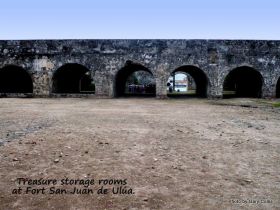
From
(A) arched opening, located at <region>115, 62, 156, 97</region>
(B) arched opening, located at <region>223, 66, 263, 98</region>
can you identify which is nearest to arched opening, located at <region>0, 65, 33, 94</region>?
(A) arched opening, located at <region>115, 62, 156, 97</region>

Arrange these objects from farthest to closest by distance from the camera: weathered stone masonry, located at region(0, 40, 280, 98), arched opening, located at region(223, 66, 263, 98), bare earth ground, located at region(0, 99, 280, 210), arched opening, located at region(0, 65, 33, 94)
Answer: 1. arched opening, located at region(0, 65, 33, 94)
2. arched opening, located at region(223, 66, 263, 98)
3. weathered stone masonry, located at region(0, 40, 280, 98)
4. bare earth ground, located at region(0, 99, 280, 210)

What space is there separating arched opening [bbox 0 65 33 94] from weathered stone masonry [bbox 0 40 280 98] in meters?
2.34

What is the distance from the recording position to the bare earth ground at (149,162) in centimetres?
363

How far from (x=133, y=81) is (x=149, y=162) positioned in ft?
125

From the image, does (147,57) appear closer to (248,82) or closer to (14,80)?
(248,82)

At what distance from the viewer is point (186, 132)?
7.42m

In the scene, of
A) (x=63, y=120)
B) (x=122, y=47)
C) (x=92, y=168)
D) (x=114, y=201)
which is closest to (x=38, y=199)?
(x=114, y=201)

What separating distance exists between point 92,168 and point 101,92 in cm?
1493

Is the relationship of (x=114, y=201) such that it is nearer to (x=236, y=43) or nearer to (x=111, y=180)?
(x=111, y=180)

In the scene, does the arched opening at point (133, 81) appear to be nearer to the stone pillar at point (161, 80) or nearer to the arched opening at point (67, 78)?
the stone pillar at point (161, 80)

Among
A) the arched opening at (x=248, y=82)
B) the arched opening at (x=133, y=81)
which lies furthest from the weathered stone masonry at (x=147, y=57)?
the arched opening at (x=133, y=81)

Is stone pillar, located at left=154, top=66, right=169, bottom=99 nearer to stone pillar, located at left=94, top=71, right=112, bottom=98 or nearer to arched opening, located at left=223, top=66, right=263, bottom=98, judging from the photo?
stone pillar, located at left=94, top=71, right=112, bottom=98

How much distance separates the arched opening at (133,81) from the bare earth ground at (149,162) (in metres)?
12.2

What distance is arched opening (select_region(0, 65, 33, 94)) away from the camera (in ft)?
71.1
